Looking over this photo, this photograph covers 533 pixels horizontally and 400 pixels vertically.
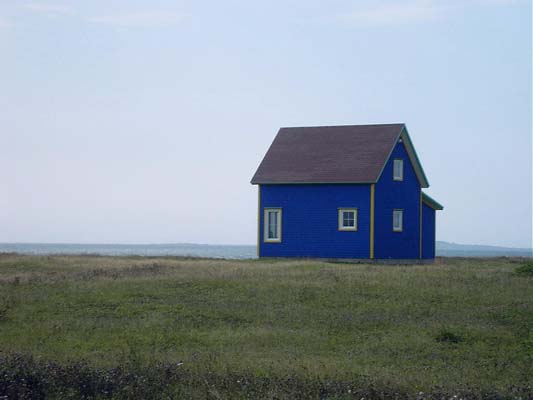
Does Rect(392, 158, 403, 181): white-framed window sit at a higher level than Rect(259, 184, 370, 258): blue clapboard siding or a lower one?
higher

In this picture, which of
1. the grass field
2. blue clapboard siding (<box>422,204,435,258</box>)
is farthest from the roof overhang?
the grass field

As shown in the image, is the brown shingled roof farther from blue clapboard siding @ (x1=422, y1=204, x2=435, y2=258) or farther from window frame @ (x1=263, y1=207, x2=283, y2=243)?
blue clapboard siding @ (x1=422, y1=204, x2=435, y2=258)

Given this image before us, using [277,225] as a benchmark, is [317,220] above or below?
above

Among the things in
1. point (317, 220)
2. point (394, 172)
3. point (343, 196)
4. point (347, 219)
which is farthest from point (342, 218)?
point (394, 172)

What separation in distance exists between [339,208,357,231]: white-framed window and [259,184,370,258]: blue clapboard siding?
0.20m

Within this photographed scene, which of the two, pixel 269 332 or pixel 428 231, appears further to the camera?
pixel 428 231

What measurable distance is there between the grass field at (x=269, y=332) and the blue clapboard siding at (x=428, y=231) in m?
17.9

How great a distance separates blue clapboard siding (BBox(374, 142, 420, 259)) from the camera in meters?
40.6

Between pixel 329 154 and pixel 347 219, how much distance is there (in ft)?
13.5

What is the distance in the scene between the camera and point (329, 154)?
141ft

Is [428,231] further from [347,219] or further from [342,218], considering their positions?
[342,218]

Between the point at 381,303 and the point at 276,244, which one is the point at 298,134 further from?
the point at 381,303

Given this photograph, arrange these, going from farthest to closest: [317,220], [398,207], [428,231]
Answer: [428,231], [398,207], [317,220]

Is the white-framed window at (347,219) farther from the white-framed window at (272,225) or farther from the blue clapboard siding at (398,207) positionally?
the white-framed window at (272,225)
